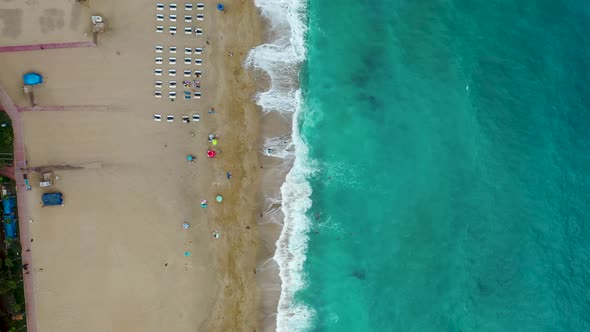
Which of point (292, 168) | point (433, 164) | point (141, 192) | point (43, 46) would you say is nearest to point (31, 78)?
point (43, 46)

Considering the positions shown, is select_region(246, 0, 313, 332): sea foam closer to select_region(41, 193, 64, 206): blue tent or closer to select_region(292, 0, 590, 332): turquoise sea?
select_region(292, 0, 590, 332): turquoise sea

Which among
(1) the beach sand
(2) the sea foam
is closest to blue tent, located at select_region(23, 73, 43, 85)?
(1) the beach sand

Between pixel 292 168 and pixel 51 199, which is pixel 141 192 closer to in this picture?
pixel 51 199

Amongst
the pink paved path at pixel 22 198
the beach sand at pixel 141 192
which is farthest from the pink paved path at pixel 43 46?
the pink paved path at pixel 22 198

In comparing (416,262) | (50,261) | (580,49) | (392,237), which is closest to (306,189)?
(392,237)

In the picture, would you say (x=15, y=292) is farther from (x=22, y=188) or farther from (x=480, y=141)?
(x=480, y=141)
